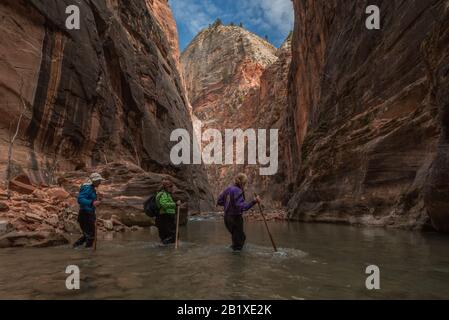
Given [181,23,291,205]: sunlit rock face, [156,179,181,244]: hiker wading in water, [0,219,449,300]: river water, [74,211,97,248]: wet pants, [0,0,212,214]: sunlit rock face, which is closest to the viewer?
[0,219,449,300]: river water

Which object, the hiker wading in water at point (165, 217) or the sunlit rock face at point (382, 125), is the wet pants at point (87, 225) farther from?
the sunlit rock face at point (382, 125)

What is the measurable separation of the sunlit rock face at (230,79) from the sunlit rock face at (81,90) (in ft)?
116

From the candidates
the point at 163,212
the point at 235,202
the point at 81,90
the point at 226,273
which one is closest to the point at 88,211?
the point at 163,212

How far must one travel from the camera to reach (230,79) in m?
101

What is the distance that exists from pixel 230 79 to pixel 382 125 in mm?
87761

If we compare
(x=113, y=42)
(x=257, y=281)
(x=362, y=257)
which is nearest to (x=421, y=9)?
(x=362, y=257)

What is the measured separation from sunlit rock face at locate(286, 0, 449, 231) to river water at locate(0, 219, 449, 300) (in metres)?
4.40

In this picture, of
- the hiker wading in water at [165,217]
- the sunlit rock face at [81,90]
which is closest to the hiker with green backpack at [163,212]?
the hiker wading in water at [165,217]

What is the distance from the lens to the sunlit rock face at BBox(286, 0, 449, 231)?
10.7m

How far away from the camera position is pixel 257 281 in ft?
15.0

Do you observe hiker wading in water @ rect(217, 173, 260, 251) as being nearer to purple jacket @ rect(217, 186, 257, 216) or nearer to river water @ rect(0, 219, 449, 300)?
purple jacket @ rect(217, 186, 257, 216)

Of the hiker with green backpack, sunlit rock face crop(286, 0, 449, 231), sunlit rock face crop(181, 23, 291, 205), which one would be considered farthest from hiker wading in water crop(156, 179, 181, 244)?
sunlit rock face crop(181, 23, 291, 205)
